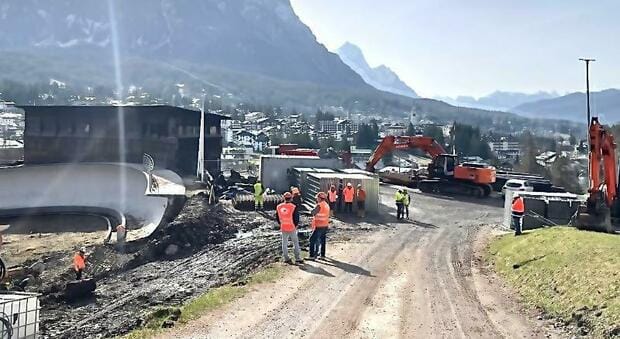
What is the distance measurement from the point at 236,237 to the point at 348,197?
23.0 ft

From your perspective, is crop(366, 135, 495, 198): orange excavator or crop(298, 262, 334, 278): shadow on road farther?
crop(366, 135, 495, 198): orange excavator

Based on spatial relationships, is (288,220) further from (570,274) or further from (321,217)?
(570,274)

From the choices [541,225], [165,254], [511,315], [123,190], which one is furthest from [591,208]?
[123,190]

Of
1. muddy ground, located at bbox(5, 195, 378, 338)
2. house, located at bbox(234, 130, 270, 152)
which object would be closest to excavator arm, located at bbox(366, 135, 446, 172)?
muddy ground, located at bbox(5, 195, 378, 338)

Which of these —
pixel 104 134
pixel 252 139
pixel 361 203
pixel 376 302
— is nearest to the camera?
pixel 376 302

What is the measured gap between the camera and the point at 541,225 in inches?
963

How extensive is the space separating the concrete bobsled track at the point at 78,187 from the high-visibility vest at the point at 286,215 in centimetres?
2075

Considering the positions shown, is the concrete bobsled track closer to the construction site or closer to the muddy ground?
the construction site

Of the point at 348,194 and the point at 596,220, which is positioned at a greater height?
the point at 348,194

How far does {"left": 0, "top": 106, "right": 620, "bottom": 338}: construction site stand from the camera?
40.4 ft

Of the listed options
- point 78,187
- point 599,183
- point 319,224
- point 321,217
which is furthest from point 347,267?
point 78,187

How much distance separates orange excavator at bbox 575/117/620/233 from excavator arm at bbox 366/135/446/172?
2421 cm

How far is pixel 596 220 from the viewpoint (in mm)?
21672

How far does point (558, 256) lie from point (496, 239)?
7025mm
